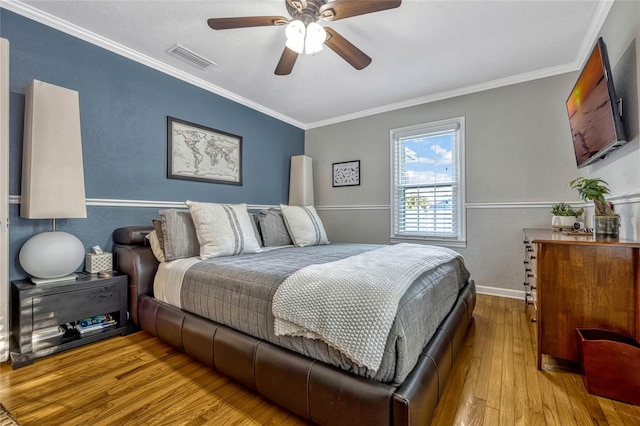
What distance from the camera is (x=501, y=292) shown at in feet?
10.0

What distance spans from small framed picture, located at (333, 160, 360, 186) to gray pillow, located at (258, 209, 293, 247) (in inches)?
60.0

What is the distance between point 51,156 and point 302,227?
207 centimetres

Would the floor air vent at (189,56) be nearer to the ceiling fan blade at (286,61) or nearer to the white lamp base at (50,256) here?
the ceiling fan blade at (286,61)

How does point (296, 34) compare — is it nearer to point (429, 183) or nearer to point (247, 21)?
point (247, 21)

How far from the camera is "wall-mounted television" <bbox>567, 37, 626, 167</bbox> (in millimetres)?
1607

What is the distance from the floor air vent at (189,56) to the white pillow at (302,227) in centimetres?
166

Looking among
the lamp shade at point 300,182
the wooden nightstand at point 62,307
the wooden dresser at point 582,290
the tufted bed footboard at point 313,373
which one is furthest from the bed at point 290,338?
the lamp shade at point 300,182

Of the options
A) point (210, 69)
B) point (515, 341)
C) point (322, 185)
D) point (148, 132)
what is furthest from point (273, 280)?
point (322, 185)

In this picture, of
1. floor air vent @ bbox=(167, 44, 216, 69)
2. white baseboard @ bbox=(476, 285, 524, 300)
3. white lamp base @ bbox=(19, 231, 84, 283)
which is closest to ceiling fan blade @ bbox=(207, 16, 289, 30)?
floor air vent @ bbox=(167, 44, 216, 69)

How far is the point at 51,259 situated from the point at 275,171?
2.72 m

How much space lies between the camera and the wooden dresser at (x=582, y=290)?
55.1 inches

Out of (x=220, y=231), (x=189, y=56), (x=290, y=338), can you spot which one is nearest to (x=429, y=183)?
(x=220, y=231)

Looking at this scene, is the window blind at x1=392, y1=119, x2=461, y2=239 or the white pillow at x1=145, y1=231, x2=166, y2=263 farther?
the window blind at x1=392, y1=119, x2=461, y2=239

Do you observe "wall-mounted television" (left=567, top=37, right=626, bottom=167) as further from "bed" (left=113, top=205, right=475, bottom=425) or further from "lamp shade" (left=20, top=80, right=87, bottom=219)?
"lamp shade" (left=20, top=80, right=87, bottom=219)
